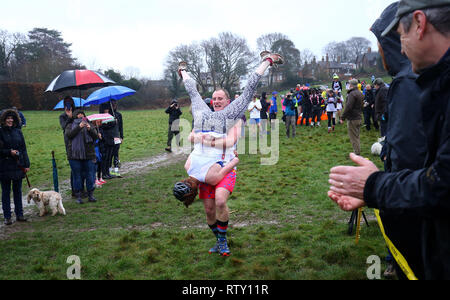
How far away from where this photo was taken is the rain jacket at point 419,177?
132 cm

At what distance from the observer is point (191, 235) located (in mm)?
5289

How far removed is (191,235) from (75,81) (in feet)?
15.3

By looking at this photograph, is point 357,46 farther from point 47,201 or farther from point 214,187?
point 214,187

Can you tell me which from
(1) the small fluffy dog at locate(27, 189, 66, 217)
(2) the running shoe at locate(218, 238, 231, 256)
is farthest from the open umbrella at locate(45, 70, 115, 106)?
(2) the running shoe at locate(218, 238, 231, 256)

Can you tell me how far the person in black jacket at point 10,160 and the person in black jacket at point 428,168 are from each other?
6811 mm

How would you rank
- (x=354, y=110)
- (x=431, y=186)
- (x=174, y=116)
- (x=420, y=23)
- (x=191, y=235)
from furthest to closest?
(x=174, y=116) → (x=354, y=110) → (x=191, y=235) → (x=420, y=23) → (x=431, y=186)

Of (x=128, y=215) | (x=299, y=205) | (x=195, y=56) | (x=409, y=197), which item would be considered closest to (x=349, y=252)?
(x=299, y=205)

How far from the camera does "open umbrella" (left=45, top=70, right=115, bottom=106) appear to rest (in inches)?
289

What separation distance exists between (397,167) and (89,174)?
7278 millimetres

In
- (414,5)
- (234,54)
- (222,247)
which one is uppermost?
(234,54)

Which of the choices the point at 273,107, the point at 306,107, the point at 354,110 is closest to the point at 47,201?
the point at 354,110

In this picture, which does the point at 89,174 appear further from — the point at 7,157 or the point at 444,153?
the point at 444,153

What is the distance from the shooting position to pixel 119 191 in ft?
28.6

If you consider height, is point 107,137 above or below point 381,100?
below
